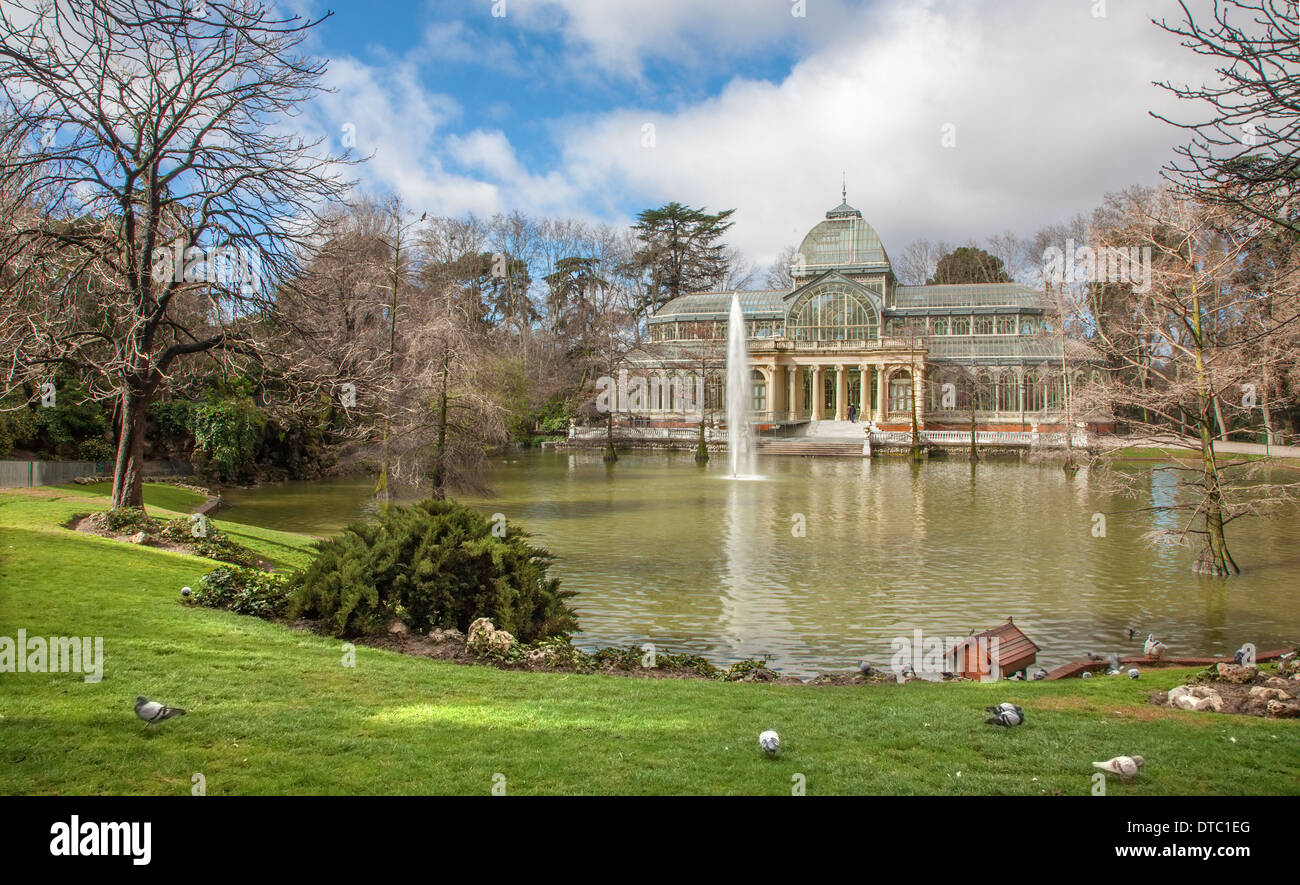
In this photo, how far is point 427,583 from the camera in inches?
367

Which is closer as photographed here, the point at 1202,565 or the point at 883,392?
the point at 1202,565

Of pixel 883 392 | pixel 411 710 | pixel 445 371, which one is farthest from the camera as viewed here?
pixel 883 392

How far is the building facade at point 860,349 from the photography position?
58.8m

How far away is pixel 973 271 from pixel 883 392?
24972mm

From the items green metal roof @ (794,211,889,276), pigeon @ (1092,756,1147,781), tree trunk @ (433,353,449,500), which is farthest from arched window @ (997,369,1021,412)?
pigeon @ (1092,756,1147,781)

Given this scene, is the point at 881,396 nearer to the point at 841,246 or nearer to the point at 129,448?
the point at 841,246

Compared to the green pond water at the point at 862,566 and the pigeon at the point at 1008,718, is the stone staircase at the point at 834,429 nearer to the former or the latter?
the green pond water at the point at 862,566

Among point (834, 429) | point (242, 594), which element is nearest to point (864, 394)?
point (834, 429)

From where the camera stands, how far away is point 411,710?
616cm

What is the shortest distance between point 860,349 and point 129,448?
174 ft

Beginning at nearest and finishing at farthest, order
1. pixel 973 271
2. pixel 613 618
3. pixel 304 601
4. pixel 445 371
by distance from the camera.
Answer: pixel 304 601
pixel 613 618
pixel 445 371
pixel 973 271

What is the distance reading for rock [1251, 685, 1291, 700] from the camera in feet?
22.6
